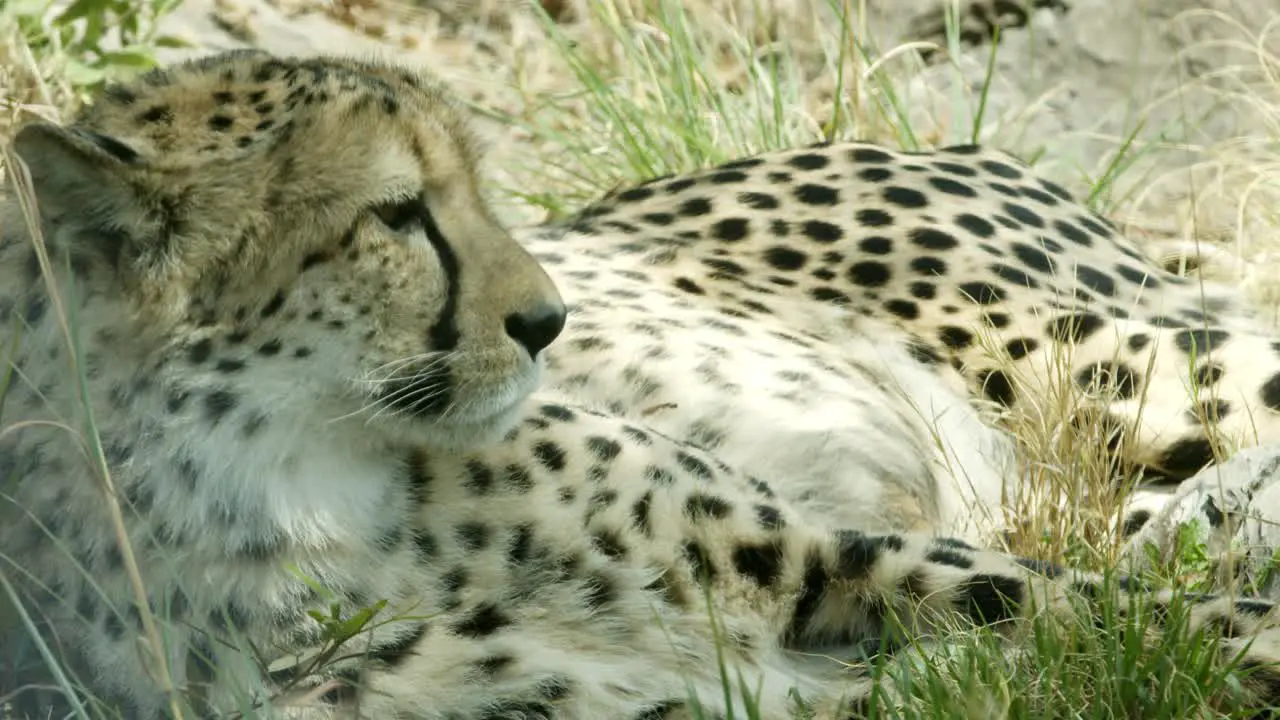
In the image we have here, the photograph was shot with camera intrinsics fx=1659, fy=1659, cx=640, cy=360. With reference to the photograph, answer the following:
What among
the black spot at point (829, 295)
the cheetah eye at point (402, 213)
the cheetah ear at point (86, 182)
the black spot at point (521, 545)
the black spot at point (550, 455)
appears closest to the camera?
the cheetah ear at point (86, 182)

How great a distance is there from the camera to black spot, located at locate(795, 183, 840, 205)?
364cm

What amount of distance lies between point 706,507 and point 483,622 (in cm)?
39

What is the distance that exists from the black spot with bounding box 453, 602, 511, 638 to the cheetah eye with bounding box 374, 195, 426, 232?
0.52 m

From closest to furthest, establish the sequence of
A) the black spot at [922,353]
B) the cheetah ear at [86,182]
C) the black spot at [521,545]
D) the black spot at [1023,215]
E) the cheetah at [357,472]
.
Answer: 1. the cheetah ear at [86,182]
2. the cheetah at [357,472]
3. the black spot at [521,545]
4. the black spot at [922,353]
5. the black spot at [1023,215]

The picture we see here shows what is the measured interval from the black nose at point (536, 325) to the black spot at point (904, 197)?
1.59 m

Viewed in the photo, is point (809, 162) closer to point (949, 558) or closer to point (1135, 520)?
point (1135, 520)

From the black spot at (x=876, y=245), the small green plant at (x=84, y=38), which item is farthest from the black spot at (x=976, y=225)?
the small green plant at (x=84, y=38)

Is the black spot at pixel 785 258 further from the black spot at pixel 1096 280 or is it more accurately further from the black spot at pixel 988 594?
the black spot at pixel 988 594

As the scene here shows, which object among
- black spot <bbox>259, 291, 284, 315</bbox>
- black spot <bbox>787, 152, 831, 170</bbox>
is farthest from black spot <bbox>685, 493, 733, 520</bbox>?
black spot <bbox>787, 152, 831, 170</bbox>

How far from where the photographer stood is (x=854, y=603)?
7.89 feet

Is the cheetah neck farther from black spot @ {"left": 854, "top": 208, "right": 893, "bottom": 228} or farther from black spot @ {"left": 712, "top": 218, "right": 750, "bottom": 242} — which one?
black spot @ {"left": 854, "top": 208, "right": 893, "bottom": 228}

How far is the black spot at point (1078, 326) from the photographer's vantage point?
10.9ft

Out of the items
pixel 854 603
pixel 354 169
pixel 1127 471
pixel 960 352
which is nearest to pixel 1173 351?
pixel 960 352

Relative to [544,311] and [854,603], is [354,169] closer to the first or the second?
[544,311]
